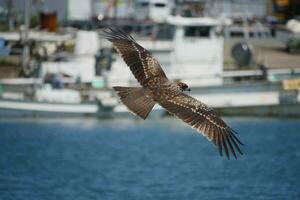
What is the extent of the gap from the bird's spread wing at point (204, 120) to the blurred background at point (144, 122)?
20.1 ft

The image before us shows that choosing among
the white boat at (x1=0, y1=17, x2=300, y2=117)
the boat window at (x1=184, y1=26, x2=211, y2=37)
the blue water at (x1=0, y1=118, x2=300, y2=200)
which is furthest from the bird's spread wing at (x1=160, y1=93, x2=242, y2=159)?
the boat window at (x1=184, y1=26, x2=211, y2=37)

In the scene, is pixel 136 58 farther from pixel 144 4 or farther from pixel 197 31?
pixel 144 4

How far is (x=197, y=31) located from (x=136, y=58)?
2108cm

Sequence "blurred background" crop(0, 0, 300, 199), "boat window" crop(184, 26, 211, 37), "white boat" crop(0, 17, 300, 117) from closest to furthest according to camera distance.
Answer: "blurred background" crop(0, 0, 300, 199), "white boat" crop(0, 17, 300, 117), "boat window" crop(184, 26, 211, 37)

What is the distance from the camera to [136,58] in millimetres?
14781

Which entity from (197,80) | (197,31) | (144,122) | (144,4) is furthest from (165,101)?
(144,4)

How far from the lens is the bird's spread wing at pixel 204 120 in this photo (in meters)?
12.6

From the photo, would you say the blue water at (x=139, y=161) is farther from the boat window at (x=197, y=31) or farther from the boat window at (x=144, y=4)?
the boat window at (x=144, y=4)

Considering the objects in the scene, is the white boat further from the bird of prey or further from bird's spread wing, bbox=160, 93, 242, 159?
bird's spread wing, bbox=160, 93, 242, 159

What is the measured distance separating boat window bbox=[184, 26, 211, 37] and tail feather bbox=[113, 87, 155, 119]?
21898 millimetres

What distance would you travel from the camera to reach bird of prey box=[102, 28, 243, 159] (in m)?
12.7

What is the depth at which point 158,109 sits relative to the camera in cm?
3316

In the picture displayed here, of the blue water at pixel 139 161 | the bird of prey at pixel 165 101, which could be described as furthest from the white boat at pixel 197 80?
the bird of prey at pixel 165 101

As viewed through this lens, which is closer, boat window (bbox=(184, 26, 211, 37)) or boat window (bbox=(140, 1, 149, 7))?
boat window (bbox=(184, 26, 211, 37))
